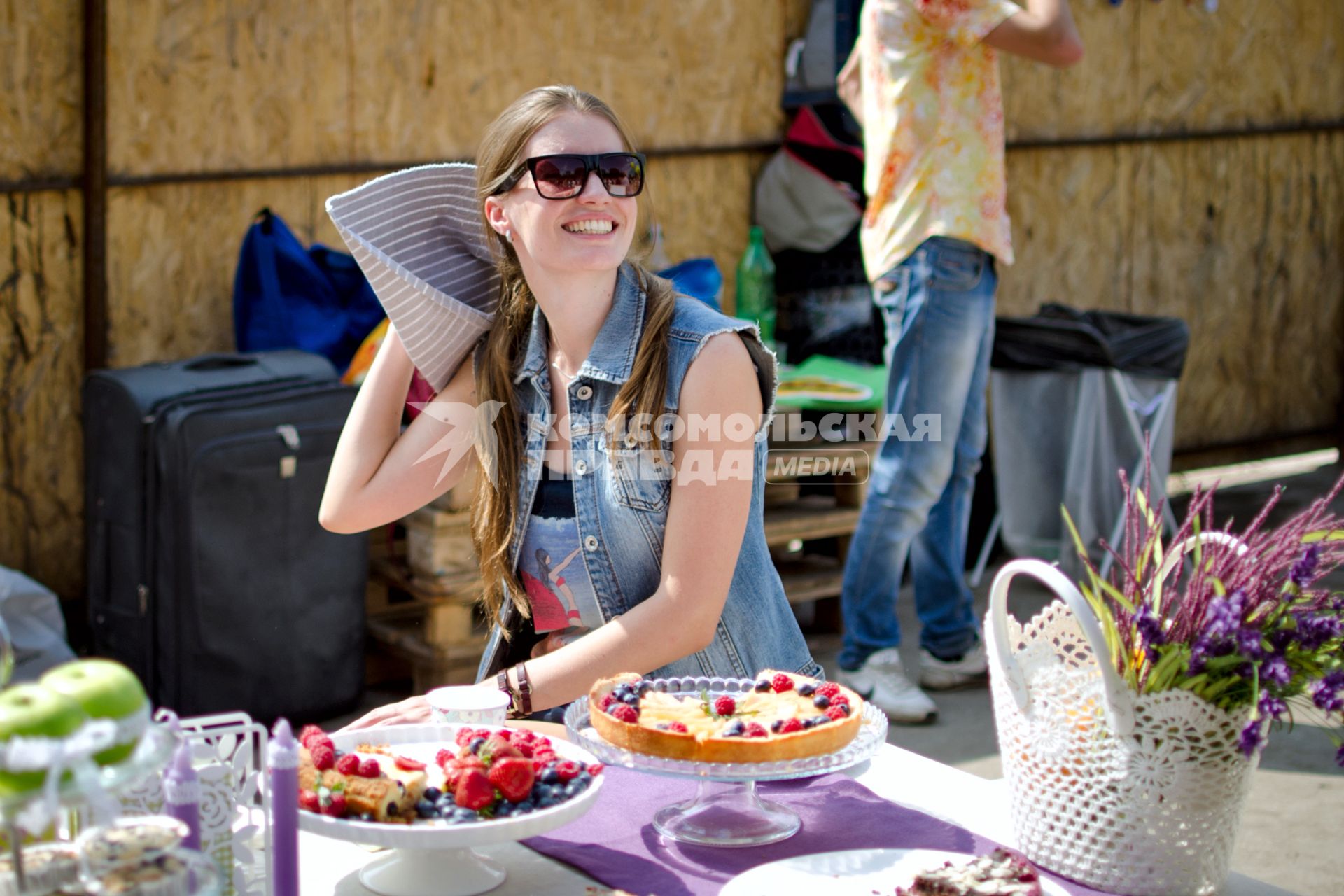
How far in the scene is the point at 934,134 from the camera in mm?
4098

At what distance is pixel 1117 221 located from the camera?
7074 mm

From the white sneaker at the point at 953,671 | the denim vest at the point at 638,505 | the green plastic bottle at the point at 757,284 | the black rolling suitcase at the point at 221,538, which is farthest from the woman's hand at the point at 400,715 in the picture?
the green plastic bottle at the point at 757,284

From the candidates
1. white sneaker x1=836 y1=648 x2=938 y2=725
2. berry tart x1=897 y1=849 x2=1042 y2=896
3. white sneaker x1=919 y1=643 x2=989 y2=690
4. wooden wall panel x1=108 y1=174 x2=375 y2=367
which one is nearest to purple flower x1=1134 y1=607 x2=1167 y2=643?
berry tart x1=897 y1=849 x2=1042 y2=896

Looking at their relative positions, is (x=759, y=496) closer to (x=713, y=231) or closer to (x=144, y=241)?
(x=144, y=241)

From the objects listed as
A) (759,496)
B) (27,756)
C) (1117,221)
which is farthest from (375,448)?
(1117,221)

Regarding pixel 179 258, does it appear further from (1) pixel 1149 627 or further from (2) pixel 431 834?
(1) pixel 1149 627

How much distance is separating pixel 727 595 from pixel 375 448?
639 mm

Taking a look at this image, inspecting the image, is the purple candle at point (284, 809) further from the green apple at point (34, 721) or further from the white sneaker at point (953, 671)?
the white sneaker at point (953, 671)

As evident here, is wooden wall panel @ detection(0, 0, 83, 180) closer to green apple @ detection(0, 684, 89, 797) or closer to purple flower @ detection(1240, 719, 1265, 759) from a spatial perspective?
green apple @ detection(0, 684, 89, 797)

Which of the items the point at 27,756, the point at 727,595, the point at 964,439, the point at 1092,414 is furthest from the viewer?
the point at 1092,414

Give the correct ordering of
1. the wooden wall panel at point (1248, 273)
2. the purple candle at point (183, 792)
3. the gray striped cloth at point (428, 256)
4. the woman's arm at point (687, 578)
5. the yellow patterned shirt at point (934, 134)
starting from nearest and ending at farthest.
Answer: the purple candle at point (183, 792) → the woman's arm at point (687, 578) → the gray striped cloth at point (428, 256) → the yellow patterned shirt at point (934, 134) → the wooden wall panel at point (1248, 273)

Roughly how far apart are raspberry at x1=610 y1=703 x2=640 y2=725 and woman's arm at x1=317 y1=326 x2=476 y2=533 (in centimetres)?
85

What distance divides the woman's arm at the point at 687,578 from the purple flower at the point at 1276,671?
0.85 metres

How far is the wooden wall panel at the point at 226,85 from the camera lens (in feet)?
14.6
